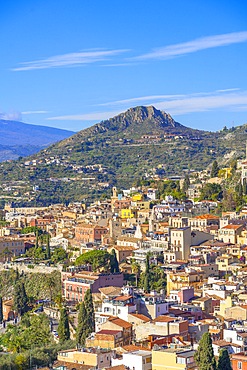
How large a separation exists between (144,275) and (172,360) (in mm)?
13814

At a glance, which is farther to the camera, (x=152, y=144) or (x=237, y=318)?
(x=152, y=144)

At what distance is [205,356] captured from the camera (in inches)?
930

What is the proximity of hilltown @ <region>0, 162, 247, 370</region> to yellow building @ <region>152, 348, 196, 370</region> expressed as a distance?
1.0 inches

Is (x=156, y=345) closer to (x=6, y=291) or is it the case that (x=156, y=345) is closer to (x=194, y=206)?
(x=6, y=291)

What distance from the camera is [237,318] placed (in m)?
31.0

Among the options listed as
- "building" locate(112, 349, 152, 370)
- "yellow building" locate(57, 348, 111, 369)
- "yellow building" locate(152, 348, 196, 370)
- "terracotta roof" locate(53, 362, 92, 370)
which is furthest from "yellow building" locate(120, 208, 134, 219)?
"yellow building" locate(152, 348, 196, 370)

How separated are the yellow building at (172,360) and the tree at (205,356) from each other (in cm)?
30

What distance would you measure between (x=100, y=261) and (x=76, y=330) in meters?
9.22

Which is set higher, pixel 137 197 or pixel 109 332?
pixel 137 197

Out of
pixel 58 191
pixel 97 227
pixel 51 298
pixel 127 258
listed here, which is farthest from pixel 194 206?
pixel 58 191

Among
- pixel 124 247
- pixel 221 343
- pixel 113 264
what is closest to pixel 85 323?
Answer: pixel 221 343

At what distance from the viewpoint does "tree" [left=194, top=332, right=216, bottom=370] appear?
2352 centimetres

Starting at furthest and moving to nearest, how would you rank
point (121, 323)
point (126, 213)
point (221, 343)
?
1. point (126, 213)
2. point (121, 323)
3. point (221, 343)

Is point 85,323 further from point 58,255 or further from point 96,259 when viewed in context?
point 58,255
